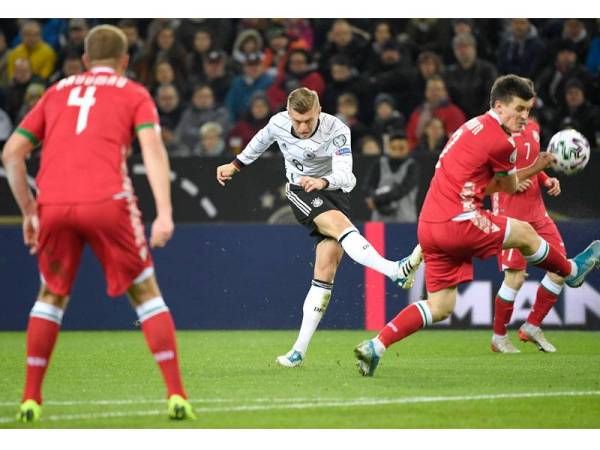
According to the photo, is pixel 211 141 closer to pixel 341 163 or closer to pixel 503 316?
pixel 503 316

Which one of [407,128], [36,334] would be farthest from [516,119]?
[407,128]

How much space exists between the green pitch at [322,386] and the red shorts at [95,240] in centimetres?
77

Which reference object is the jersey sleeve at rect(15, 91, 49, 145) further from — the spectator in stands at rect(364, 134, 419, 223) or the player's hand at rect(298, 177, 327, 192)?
the spectator in stands at rect(364, 134, 419, 223)

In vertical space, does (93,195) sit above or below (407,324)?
above

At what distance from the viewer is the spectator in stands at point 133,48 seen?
17.2 meters

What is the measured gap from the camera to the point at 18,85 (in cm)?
1669

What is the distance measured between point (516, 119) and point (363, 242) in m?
Result: 1.69

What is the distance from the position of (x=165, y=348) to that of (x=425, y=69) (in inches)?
405

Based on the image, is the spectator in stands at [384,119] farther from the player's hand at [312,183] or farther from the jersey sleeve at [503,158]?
the jersey sleeve at [503,158]

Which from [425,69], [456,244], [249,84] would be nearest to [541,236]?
[456,244]

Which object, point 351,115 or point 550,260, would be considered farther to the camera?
point 351,115

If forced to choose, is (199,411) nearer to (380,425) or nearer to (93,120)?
(380,425)

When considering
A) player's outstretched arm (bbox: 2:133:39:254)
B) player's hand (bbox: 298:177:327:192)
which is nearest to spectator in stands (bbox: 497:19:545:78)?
player's hand (bbox: 298:177:327:192)
